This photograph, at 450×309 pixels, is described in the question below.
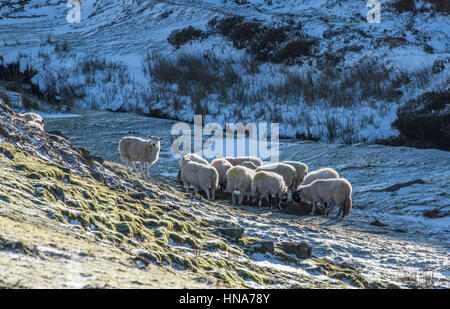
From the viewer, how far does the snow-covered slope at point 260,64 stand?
88.1ft

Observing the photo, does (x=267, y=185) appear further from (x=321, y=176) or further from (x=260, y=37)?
(x=260, y=37)

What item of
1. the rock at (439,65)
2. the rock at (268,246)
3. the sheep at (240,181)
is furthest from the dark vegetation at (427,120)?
the rock at (268,246)

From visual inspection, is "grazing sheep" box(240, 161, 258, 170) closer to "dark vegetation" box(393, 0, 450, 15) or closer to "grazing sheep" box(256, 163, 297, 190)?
"grazing sheep" box(256, 163, 297, 190)

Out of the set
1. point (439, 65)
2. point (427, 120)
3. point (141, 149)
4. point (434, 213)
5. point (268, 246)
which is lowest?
point (434, 213)

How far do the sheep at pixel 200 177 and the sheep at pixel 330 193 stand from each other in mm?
2252

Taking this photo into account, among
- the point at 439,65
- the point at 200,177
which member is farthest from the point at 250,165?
the point at 439,65

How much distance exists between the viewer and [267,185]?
14703 mm

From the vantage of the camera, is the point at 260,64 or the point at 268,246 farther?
Result: the point at 260,64

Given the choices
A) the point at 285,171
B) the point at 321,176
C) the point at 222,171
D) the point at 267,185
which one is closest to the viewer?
the point at 267,185

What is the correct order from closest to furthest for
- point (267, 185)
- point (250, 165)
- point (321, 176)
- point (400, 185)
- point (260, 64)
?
point (267, 185) < point (321, 176) < point (400, 185) < point (250, 165) < point (260, 64)

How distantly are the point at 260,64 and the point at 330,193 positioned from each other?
65.5 ft

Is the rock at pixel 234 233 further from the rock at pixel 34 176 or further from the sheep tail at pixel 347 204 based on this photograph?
the sheep tail at pixel 347 204

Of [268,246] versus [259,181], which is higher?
[259,181]

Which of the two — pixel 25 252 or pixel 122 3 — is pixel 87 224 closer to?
pixel 25 252
